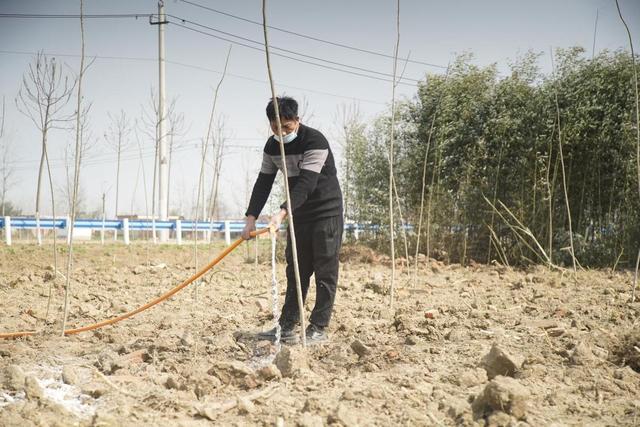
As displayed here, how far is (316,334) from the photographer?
3.30 metres

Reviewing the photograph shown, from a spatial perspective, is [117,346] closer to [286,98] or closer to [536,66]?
[286,98]

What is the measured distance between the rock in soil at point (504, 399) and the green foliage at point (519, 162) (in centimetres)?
505

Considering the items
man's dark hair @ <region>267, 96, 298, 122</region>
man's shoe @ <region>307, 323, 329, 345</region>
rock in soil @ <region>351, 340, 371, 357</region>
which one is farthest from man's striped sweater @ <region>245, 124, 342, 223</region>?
rock in soil @ <region>351, 340, 371, 357</region>

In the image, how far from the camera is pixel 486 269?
25.1 ft

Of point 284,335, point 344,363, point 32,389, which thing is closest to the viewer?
point 32,389

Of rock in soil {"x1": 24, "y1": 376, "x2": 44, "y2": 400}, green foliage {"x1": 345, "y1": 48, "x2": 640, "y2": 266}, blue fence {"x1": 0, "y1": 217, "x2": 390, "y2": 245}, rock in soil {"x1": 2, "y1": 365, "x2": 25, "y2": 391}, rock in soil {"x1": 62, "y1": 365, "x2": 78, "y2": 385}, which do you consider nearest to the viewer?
rock in soil {"x1": 24, "y1": 376, "x2": 44, "y2": 400}

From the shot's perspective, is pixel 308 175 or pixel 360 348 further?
pixel 308 175

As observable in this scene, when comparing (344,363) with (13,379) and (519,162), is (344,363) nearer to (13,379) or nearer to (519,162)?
(13,379)

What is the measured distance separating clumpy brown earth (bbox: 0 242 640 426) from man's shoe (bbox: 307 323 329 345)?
61mm

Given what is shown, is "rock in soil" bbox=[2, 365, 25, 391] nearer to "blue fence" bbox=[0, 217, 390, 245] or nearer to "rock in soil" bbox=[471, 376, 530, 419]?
"rock in soil" bbox=[471, 376, 530, 419]

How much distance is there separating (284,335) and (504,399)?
1.71 m

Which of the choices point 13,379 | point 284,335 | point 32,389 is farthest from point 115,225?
point 32,389

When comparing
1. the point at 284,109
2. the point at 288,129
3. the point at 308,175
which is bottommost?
the point at 308,175

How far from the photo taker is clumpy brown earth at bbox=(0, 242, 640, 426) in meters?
2.09
